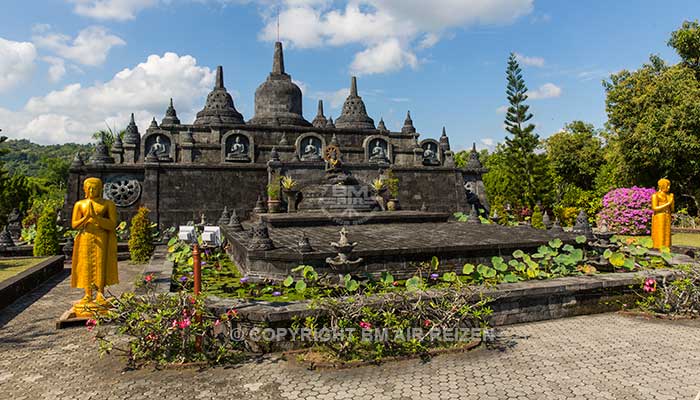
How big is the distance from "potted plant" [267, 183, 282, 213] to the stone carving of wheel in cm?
604

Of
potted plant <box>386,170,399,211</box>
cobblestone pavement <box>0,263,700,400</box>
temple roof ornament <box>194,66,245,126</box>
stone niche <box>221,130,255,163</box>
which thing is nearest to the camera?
cobblestone pavement <box>0,263,700,400</box>

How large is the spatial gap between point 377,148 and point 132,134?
14.4 meters

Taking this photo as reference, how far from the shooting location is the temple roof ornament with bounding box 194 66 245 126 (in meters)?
25.9

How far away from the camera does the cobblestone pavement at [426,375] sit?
394cm

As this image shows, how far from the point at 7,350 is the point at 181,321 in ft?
8.24

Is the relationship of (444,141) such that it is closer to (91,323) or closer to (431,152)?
(431,152)

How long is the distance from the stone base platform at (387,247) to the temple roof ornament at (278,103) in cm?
1569

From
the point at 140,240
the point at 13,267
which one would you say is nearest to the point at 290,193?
the point at 140,240

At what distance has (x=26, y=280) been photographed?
8.35 metres

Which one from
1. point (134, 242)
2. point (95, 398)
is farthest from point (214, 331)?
point (134, 242)

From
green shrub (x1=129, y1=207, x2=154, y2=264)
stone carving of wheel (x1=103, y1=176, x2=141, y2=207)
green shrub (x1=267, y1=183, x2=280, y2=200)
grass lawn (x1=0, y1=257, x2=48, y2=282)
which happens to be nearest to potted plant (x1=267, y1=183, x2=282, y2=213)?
green shrub (x1=267, y1=183, x2=280, y2=200)

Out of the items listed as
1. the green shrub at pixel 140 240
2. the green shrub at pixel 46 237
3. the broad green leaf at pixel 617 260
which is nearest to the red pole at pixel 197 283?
the broad green leaf at pixel 617 260

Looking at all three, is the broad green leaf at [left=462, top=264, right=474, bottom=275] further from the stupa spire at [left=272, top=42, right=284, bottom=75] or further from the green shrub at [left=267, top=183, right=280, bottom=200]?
the stupa spire at [left=272, top=42, right=284, bottom=75]

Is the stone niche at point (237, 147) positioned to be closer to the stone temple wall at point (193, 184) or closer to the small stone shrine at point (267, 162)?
the small stone shrine at point (267, 162)
